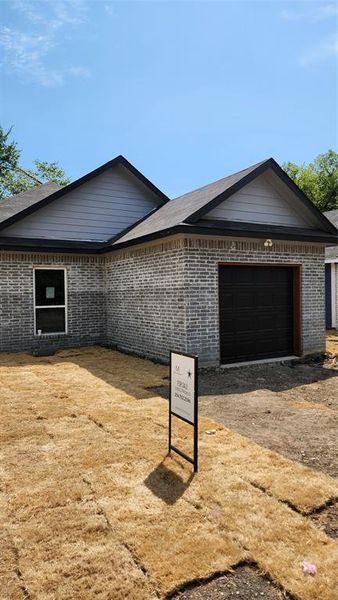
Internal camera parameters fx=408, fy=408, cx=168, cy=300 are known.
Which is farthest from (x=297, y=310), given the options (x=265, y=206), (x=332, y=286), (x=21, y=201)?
(x=21, y=201)

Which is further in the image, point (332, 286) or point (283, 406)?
point (332, 286)

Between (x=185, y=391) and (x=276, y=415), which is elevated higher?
(x=185, y=391)

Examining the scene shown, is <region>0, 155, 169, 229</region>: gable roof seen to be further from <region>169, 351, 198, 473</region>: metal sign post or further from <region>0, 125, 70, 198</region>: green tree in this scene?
<region>0, 125, 70, 198</region>: green tree

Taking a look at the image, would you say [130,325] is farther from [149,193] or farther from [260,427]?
[260,427]

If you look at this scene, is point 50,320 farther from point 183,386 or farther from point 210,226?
point 183,386

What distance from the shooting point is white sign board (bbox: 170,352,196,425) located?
4.08 meters

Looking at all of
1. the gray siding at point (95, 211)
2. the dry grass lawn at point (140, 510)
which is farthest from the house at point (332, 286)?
the dry grass lawn at point (140, 510)

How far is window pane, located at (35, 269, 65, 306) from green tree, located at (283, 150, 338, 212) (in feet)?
113

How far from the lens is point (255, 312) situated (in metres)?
10.3

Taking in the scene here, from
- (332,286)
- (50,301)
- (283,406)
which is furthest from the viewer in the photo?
(332,286)

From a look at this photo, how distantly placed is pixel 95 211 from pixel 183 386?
10414 millimetres

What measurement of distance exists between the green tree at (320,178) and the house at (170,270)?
32.1 m

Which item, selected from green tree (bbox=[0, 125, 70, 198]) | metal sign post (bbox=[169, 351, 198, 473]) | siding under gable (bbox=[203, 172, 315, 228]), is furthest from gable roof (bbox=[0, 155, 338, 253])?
green tree (bbox=[0, 125, 70, 198])

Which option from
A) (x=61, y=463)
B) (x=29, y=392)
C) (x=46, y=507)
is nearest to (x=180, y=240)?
(x=29, y=392)
